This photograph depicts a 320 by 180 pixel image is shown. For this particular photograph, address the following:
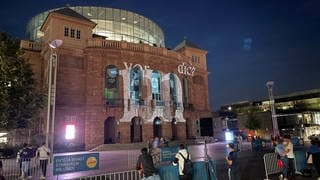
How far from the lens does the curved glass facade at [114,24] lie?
155 ft

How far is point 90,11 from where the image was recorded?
1869 inches

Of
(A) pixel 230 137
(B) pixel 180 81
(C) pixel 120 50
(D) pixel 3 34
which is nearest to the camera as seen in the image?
(D) pixel 3 34

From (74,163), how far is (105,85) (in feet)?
91.6

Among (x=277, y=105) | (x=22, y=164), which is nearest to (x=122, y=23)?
(x=22, y=164)

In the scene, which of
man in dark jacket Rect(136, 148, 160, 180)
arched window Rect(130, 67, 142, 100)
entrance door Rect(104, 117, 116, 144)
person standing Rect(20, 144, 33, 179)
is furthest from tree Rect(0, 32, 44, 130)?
man in dark jacket Rect(136, 148, 160, 180)

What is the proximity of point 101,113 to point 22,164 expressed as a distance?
65.0 feet

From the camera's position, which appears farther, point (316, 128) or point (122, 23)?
point (316, 128)

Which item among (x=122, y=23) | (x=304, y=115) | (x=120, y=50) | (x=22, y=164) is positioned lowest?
(x=22, y=164)

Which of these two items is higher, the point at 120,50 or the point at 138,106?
the point at 120,50

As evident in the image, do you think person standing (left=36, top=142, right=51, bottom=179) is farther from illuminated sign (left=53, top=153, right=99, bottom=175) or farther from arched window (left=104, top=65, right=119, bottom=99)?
arched window (left=104, top=65, right=119, bottom=99)

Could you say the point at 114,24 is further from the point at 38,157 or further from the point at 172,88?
the point at 38,157

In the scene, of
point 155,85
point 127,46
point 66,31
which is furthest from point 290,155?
point 66,31

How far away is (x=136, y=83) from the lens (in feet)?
126

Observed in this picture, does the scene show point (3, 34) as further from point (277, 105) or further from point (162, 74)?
point (277, 105)
